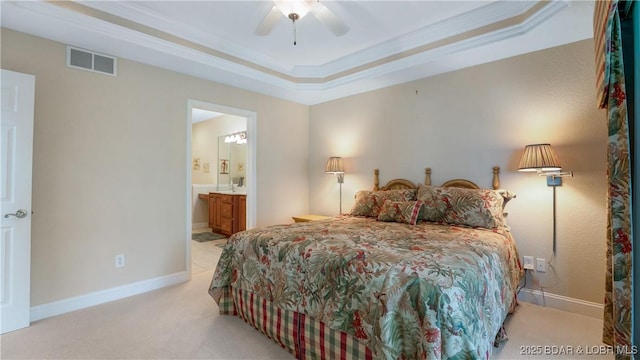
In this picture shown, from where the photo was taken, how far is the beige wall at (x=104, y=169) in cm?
255

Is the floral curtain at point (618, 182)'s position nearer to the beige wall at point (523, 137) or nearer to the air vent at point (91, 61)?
the beige wall at point (523, 137)

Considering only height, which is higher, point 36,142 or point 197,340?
point 36,142

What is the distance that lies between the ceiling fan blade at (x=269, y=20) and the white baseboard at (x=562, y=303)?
340cm

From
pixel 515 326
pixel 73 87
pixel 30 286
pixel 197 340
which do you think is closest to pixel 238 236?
pixel 197 340

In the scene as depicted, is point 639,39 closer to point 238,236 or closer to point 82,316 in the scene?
point 238,236

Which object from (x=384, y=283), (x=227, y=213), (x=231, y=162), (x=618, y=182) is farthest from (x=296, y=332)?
(x=231, y=162)

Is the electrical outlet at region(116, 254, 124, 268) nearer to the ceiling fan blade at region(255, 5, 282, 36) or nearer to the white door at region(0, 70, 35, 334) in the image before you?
the white door at region(0, 70, 35, 334)

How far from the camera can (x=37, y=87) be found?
2.52 meters

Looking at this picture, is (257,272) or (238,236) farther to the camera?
(238,236)

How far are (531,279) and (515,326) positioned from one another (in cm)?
73

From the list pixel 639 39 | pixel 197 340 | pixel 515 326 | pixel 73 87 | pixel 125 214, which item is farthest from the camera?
pixel 125 214

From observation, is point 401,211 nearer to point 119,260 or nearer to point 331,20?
point 331,20

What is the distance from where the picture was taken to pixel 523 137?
2.91 m

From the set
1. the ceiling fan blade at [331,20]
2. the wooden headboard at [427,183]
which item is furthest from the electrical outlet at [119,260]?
the wooden headboard at [427,183]
